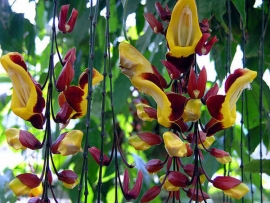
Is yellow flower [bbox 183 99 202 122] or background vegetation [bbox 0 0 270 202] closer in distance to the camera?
yellow flower [bbox 183 99 202 122]

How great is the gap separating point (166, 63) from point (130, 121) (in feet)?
2.73

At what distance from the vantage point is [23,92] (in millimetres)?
342

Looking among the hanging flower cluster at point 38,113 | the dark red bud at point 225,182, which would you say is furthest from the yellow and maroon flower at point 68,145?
the dark red bud at point 225,182

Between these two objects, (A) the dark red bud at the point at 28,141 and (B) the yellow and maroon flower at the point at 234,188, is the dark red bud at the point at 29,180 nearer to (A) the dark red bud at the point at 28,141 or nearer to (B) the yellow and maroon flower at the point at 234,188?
(A) the dark red bud at the point at 28,141

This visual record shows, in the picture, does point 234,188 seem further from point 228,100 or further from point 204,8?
point 204,8

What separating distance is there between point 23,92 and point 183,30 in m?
0.12

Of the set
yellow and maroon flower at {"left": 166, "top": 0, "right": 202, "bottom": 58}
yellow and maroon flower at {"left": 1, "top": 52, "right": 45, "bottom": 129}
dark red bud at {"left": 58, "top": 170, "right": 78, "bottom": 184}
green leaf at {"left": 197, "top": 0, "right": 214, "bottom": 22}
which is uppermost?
green leaf at {"left": 197, "top": 0, "right": 214, "bottom": 22}

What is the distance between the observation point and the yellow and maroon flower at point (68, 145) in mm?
342

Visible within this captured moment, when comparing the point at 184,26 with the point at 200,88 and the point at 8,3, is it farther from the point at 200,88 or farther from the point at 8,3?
the point at 8,3

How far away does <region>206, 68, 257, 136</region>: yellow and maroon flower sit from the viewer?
326mm

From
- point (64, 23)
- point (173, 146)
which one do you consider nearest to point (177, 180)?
point (173, 146)

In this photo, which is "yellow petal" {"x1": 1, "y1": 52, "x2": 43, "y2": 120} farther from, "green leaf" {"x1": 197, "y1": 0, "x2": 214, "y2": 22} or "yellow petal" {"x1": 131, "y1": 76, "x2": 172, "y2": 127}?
"green leaf" {"x1": 197, "y1": 0, "x2": 214, "y2": 22}

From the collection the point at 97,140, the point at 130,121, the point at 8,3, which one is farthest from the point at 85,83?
the point at 130,121

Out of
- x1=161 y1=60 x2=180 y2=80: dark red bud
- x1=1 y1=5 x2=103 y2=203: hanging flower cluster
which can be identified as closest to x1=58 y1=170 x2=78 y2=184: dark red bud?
x1=1 y1=5 x2=103 y2=203: hanging flower cluster
